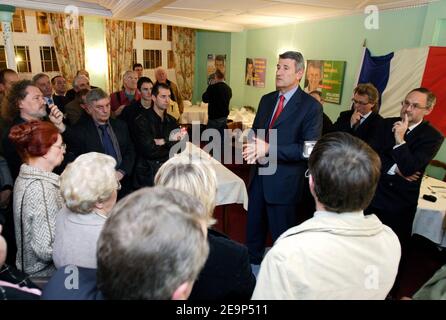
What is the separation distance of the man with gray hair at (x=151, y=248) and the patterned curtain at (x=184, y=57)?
9049mm

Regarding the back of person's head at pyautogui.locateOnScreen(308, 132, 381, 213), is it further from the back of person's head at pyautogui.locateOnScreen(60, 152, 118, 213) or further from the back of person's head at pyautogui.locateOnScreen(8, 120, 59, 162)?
the back of person's head at pyautogui.locateOnScreen(8, 120, 59, 162)

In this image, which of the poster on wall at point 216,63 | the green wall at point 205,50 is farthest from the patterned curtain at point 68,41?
the green wall at point 205,50

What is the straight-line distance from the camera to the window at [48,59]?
6.82 m

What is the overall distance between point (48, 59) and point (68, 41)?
24.8 inches

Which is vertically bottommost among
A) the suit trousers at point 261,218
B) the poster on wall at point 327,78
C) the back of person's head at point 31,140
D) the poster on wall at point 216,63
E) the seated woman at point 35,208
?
the suit trousers at point 261,218

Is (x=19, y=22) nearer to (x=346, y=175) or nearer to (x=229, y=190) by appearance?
(x=229, y=190)

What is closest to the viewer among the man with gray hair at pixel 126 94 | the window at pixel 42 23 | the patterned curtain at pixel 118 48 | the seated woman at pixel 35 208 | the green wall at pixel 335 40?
the seated woman at pixel 35 208

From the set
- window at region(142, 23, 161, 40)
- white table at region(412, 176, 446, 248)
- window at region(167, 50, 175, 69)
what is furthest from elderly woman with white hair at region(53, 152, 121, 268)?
window at region(167, 50, 175, 69)

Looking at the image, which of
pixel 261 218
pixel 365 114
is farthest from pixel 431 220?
pixel 261 218

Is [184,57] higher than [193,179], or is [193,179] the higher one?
[184,57]

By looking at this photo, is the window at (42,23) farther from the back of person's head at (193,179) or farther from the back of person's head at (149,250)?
the back of person's head at (149,250)

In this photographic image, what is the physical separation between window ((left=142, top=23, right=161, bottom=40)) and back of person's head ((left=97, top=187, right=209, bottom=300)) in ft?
28.6

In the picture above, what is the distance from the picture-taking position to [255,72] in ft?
24.7

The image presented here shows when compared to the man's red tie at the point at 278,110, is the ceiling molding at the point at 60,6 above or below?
above
